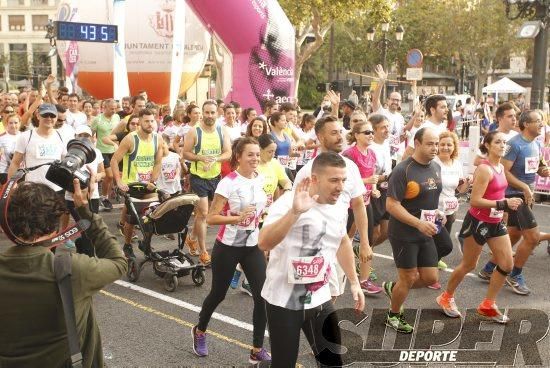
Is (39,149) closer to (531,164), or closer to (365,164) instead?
(365,164)

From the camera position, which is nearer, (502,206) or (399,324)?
(399,324)

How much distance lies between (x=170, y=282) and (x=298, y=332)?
3.20 metres

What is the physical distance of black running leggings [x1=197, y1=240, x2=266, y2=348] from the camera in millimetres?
4461

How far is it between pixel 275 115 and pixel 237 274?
240cm

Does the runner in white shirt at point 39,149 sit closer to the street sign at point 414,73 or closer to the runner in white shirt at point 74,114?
the runner in white shirt at point 74,114

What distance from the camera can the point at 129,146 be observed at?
716 centimetres

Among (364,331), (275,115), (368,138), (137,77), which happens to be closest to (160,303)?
(364,331)

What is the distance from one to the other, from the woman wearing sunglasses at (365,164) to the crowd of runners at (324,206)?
0.01 metres

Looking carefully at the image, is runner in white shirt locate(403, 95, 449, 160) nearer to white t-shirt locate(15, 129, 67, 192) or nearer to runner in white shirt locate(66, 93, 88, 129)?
white t-shirt locate(15, 129, 67, 192)

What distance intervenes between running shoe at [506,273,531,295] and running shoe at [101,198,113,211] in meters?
6.56

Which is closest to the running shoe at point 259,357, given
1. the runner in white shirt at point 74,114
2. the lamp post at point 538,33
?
the runner in white shirt at point 74,114

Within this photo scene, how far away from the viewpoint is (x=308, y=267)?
3.38 metres

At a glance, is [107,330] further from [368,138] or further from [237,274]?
[368,138]

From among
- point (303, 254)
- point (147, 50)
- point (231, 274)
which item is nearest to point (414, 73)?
point (231, 274)
